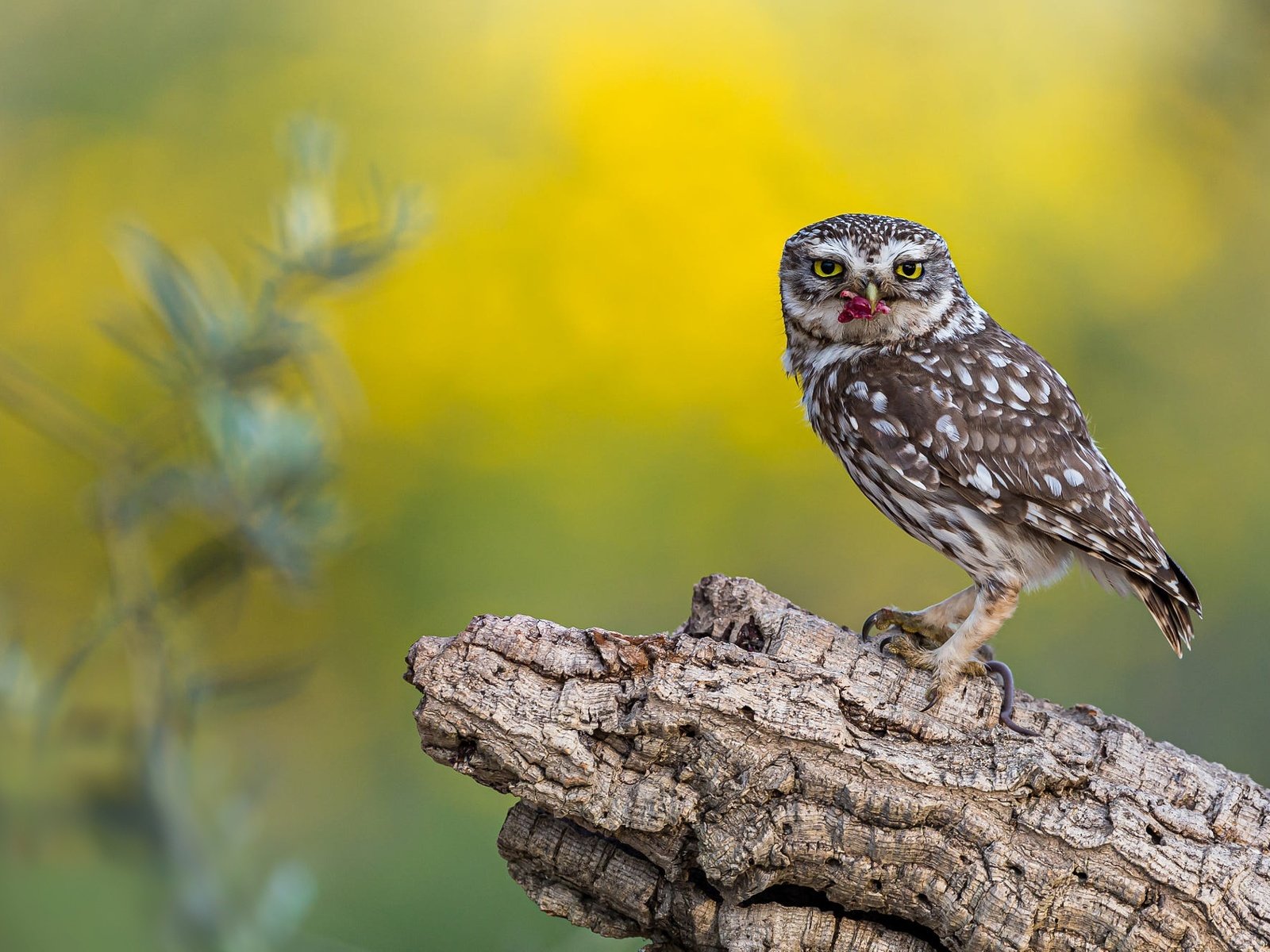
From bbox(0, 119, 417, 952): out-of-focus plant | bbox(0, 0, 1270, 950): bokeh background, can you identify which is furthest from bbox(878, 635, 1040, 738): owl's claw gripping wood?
bbox(0, 0, 1270, 950): bokeh background

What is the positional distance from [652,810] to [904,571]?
7.89 ft

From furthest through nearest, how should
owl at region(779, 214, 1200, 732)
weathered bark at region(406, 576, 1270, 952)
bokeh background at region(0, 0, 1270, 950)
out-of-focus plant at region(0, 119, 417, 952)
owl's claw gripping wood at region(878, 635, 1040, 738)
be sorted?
bokeh background at region(0, 0, 1270, 950) → out-of-focus plant at region(0, 119, 417, 952) → owl at region(779, 214, 1200, 732) → owl's claw gripping wood at region(878, 635, 1040, 738) → weathered bark at region(406, 576, 1270, 952)

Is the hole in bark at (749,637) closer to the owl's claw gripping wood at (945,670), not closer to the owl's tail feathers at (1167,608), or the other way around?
the owl's claw gripping wood at (945,670)

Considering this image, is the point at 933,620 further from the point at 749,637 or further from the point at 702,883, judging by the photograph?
the point at 702,883

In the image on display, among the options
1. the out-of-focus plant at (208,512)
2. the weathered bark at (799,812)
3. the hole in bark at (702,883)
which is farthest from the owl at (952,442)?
the out-of-focus plant at (208,512)

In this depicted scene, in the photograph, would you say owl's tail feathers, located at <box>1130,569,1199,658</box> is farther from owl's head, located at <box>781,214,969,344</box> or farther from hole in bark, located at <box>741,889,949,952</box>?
hole in bark, located at <box>741,889,949,952</box>

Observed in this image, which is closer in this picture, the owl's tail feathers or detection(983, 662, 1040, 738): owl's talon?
detection(983, 662, 1040, 738): owl's talon

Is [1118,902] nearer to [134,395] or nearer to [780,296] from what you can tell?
[780,296]

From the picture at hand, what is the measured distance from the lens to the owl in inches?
84.7

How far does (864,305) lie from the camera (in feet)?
7.35

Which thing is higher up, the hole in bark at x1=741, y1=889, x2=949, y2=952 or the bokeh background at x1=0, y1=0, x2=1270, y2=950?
the bokeh background at x1=0, y1=0, x2=1270, y2=950

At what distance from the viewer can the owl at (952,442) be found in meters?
2.15

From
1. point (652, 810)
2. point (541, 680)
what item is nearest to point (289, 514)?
point (541, 680)

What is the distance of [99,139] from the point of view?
156 inches
